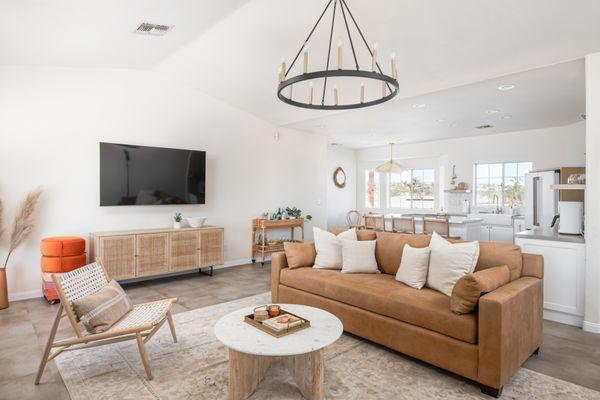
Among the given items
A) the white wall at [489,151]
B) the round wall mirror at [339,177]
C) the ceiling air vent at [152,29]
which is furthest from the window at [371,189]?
the ceiling air vent at [152,29]

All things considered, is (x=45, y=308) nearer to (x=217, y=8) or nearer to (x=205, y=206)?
(x=205, y=206)

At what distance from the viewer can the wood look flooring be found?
7.71 feet

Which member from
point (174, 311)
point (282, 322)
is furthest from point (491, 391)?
point (174, 311)

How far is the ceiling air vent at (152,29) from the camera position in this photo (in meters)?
3.60

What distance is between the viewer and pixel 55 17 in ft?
10.4

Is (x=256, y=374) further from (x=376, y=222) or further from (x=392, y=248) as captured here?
(x=376, y=222)

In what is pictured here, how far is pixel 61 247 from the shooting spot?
401 cm

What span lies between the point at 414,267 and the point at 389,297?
429 mm

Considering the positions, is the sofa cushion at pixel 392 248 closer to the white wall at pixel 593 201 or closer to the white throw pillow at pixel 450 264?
the white throw pillow at pixel 450 264

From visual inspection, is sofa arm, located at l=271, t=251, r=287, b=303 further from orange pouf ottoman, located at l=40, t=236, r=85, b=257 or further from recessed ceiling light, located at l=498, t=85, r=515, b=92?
recessed ceiling light, located at l=498, t=85, r=515, b=92

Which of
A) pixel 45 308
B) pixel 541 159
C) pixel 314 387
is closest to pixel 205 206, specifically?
pixel 45 308

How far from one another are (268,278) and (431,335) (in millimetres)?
3185

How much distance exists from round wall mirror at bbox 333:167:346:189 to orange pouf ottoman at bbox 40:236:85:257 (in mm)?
6368

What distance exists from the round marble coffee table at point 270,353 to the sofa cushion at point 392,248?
4.52 ft
